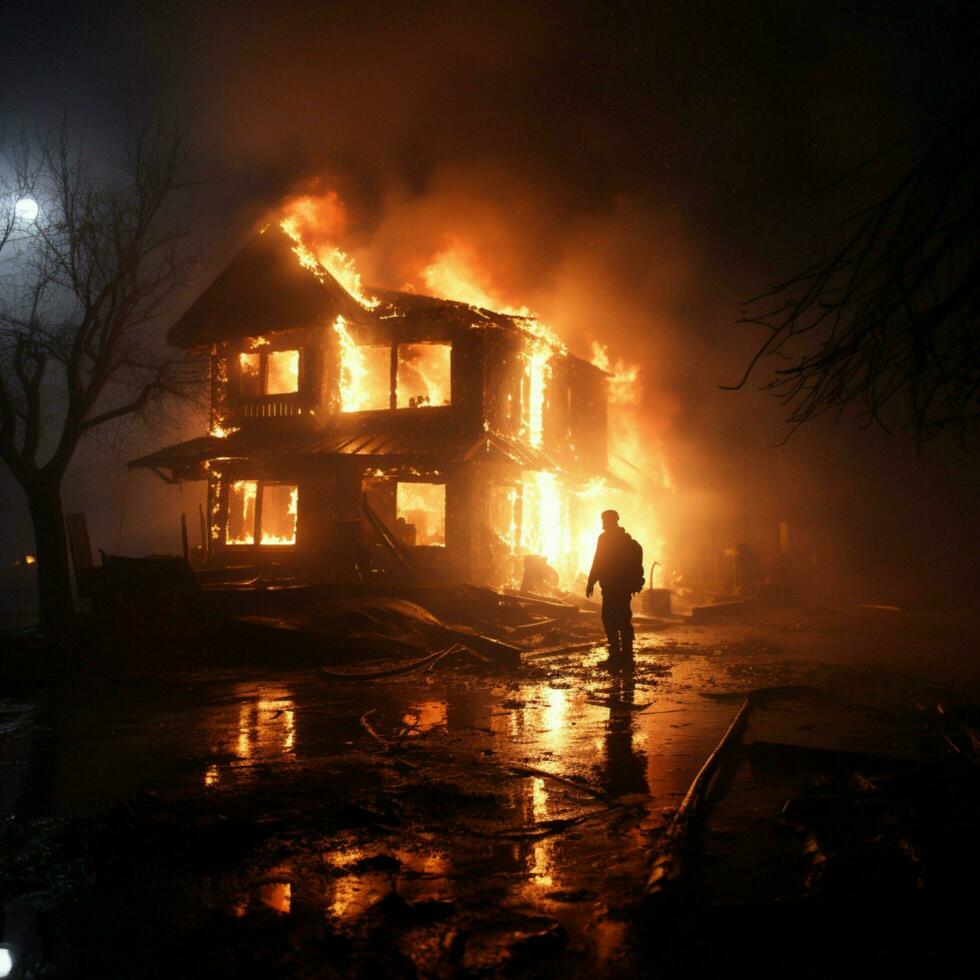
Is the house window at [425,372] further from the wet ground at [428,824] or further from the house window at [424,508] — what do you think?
the wet ground at [428,824]

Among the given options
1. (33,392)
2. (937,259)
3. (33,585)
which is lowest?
(33,585)

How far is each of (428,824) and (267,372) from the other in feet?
66.1

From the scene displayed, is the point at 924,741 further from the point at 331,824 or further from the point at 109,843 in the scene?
the point at 109,843

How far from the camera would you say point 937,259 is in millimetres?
3088

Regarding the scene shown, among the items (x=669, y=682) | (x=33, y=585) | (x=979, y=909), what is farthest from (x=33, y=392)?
(x=33, y=585)

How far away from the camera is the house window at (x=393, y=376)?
21.8m

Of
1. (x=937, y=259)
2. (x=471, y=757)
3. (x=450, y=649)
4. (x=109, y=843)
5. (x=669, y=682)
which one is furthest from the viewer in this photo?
(x=450, y=649)

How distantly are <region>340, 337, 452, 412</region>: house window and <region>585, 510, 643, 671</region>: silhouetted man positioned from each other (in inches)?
442

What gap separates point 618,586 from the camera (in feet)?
35.6

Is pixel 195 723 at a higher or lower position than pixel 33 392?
lower

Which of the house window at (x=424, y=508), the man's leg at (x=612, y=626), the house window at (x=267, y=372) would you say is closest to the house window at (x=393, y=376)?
the house window at (x=267, y=372)

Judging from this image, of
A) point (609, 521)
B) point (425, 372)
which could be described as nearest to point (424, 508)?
point (425, 372)

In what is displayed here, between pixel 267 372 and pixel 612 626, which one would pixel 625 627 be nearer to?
pixel 612 626

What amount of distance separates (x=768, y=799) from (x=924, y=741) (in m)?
2.27
